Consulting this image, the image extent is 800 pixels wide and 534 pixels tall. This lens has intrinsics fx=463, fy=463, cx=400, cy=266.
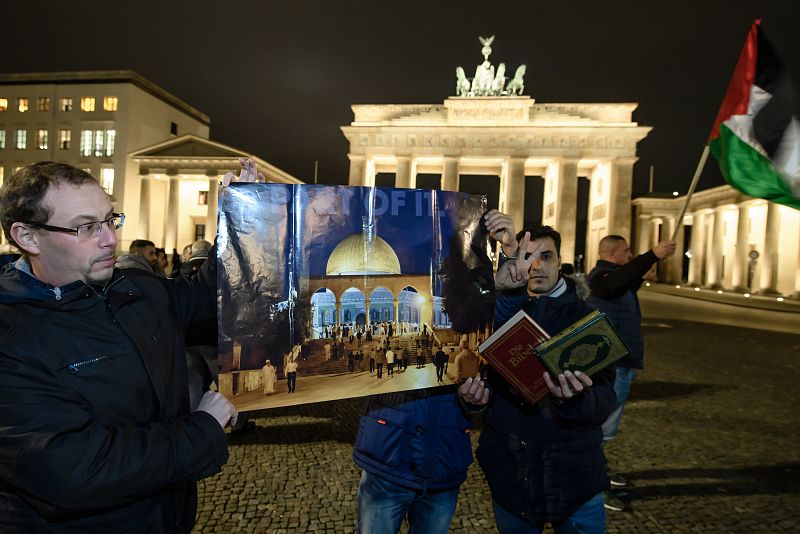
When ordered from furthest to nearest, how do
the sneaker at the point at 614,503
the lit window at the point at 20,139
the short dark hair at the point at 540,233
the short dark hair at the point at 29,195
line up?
the lit window at the point at 20,139, the sneaker at the point at 614,503, the short dark hair at the point at 540,233, the short dark hair at the point at 29,195

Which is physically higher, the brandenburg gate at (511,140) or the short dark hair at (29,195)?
the brandenburg gate at (511,140)

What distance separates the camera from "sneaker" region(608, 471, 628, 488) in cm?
399

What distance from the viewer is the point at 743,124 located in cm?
413

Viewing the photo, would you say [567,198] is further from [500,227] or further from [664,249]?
[500,227]

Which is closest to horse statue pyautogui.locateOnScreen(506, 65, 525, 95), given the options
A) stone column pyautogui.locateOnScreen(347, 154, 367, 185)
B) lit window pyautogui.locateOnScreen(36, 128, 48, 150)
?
stone column pyautogui.locateOnScreen(347, 154, 367, 185)

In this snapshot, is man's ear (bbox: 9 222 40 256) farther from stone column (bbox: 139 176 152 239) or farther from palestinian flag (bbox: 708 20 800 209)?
stone column (bbox: 139 176 152 239)

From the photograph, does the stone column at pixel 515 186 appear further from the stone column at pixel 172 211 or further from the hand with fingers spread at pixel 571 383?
the hand with fingers spread at pixel 571 383

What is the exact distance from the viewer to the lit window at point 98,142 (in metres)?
43.8

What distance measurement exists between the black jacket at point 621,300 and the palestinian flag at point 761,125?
134 centimetres

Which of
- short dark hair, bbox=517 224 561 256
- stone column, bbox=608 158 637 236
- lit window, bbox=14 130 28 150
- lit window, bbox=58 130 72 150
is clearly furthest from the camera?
lit window, bbox=14 130 28 150

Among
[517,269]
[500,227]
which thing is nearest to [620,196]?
[517,269]

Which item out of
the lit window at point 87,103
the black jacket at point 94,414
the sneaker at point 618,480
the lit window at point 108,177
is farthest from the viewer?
the lit window at point 87,103

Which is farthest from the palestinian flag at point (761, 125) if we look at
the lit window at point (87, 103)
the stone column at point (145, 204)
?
the lit window at point (87, 103)

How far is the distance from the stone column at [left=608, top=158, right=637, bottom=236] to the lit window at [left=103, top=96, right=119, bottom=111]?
45.2 metres
